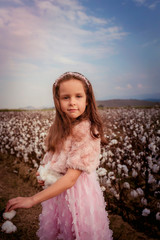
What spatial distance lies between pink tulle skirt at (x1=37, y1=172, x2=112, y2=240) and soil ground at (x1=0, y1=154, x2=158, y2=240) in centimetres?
114

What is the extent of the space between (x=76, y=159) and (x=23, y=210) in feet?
10.0

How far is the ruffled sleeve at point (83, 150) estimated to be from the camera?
1595mm

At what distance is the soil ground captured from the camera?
10.00 feet

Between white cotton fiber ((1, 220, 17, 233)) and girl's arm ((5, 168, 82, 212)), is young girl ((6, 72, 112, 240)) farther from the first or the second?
white cotton fiber ((1, 220, 17, 233))

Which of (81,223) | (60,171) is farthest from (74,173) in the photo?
(81,223)

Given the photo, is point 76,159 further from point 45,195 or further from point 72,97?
point 72,97

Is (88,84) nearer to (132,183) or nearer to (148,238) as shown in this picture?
→ (148,238)

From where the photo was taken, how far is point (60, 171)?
1.81 metres

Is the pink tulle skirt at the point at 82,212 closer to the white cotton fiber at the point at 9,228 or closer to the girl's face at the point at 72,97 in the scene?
the girl's face at the point at 72,97

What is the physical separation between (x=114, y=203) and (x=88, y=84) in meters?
2.73

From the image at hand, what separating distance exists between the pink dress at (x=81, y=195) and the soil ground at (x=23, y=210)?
1144mm

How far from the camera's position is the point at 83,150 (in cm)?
165

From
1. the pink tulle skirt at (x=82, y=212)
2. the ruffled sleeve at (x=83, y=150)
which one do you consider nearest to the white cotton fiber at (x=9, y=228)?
the pink tulle skirt at (x=82, y=212)

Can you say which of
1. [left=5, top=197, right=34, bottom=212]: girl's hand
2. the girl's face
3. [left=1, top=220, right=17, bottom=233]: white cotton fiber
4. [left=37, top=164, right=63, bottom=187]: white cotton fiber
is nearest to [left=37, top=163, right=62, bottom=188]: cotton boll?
[left=37, top=164, right=63, bottom=187]: white cotton fiber
